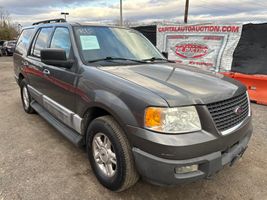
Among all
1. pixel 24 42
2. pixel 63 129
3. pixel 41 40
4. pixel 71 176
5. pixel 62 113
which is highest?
pixel 41 40

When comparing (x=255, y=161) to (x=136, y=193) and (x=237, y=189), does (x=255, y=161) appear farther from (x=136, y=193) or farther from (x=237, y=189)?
(x=136, y=193)

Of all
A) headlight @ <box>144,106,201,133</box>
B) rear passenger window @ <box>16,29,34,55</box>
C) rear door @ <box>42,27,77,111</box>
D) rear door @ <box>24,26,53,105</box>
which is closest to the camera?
headlight @ <box>144,106,201,133</box>

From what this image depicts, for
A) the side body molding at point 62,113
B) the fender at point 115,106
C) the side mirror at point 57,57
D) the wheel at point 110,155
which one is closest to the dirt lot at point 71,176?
the wheel at point 110,155

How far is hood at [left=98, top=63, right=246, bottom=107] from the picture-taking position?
7.51ft

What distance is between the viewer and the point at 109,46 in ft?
11.3

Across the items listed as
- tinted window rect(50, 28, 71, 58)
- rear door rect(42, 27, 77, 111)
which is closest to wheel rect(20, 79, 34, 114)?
rear door rect(42, 27, 77, 111)

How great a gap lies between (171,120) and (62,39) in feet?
7.45

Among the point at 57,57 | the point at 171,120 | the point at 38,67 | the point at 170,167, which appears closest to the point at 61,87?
the point at 57,57

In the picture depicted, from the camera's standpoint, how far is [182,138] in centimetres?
216

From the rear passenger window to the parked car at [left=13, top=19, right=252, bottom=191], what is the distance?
1527 millimetres

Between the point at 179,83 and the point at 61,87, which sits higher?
the point at 179,83

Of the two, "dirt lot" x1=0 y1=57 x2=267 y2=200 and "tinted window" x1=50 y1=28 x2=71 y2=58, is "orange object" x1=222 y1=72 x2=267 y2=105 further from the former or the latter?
"tinted window" x1=50 y1=28 x2=71 y2=58

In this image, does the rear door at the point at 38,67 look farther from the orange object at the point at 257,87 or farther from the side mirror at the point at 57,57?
the orange object at the point at 257,87

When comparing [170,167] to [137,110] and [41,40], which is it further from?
[41,40]
